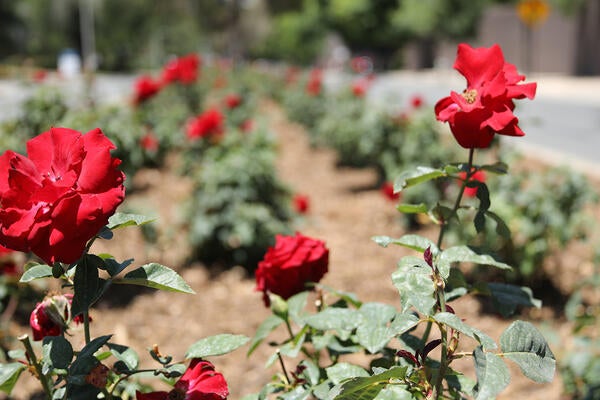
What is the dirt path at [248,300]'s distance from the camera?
2.78 m

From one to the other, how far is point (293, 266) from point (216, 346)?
329 millimetres

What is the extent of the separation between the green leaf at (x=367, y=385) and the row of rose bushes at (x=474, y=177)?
0.33m

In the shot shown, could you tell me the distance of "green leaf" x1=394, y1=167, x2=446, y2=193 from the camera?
107 centimetres

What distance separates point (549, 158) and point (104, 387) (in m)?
6.31

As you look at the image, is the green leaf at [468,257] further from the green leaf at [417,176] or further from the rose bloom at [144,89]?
the rose bloom at [144,89]

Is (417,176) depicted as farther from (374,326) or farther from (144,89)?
(144,89)

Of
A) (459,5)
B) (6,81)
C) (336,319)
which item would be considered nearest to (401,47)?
(459,5)

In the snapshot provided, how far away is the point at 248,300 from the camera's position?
3.56 metres

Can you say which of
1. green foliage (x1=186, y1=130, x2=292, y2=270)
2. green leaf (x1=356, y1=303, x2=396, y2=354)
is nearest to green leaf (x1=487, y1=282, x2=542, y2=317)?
green leaf (x1=356, y1=303, x2=396, y2=354)

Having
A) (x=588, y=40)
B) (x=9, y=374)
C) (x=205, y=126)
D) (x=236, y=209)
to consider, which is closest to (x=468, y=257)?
(x=9, y=374)

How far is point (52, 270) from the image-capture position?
0.85 m

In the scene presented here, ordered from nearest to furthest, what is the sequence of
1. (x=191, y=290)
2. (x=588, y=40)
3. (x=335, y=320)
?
(x=191, y=290) < (x=335, y=320) < (x=588, y=40)

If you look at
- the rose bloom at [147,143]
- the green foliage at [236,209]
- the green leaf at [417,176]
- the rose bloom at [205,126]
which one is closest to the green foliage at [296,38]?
the rose bloom at [147,143]

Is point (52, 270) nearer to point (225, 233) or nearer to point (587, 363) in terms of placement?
point (587, 363)
